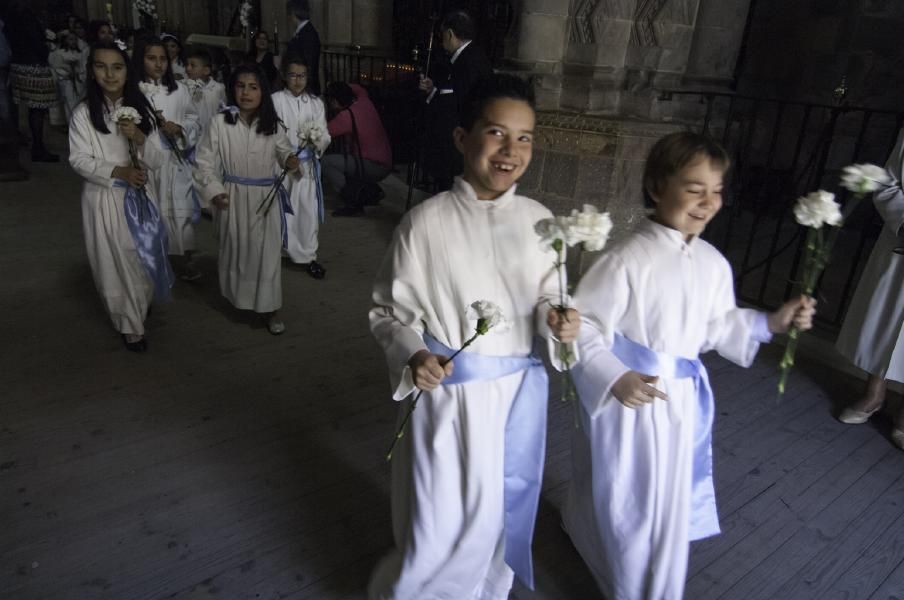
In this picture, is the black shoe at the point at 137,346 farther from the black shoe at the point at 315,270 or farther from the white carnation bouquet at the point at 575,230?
the white carnation bouquet at the point at 575,230

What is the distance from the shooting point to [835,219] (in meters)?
1.88

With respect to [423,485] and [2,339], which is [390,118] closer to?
[2,339]

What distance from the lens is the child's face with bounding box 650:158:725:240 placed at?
1.96 meters

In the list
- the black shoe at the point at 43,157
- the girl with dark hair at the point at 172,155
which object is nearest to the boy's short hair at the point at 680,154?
the girl with dark hair at the point at 172,155

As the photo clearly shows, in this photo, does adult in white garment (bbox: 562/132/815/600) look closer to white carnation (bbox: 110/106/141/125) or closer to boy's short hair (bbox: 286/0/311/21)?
white carnation (bbox: 110/106/141/125)

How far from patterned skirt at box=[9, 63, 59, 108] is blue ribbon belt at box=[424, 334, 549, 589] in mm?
9739

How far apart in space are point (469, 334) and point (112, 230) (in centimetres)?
302

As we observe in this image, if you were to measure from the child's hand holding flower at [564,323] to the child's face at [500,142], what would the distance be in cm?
41

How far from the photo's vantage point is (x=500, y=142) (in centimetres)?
186

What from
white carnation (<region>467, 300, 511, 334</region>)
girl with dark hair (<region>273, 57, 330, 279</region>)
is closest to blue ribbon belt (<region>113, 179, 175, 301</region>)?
girl with dark hair (<region>273, 57, 330, 279</region>)

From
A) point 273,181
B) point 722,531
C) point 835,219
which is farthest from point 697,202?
point 273,181

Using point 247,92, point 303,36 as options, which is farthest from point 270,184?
point 303,36

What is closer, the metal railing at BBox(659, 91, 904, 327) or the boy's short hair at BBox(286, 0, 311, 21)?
the metal railing at BBox(659, 91, 904, 327)

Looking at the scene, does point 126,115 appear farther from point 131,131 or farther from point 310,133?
point 310,133
